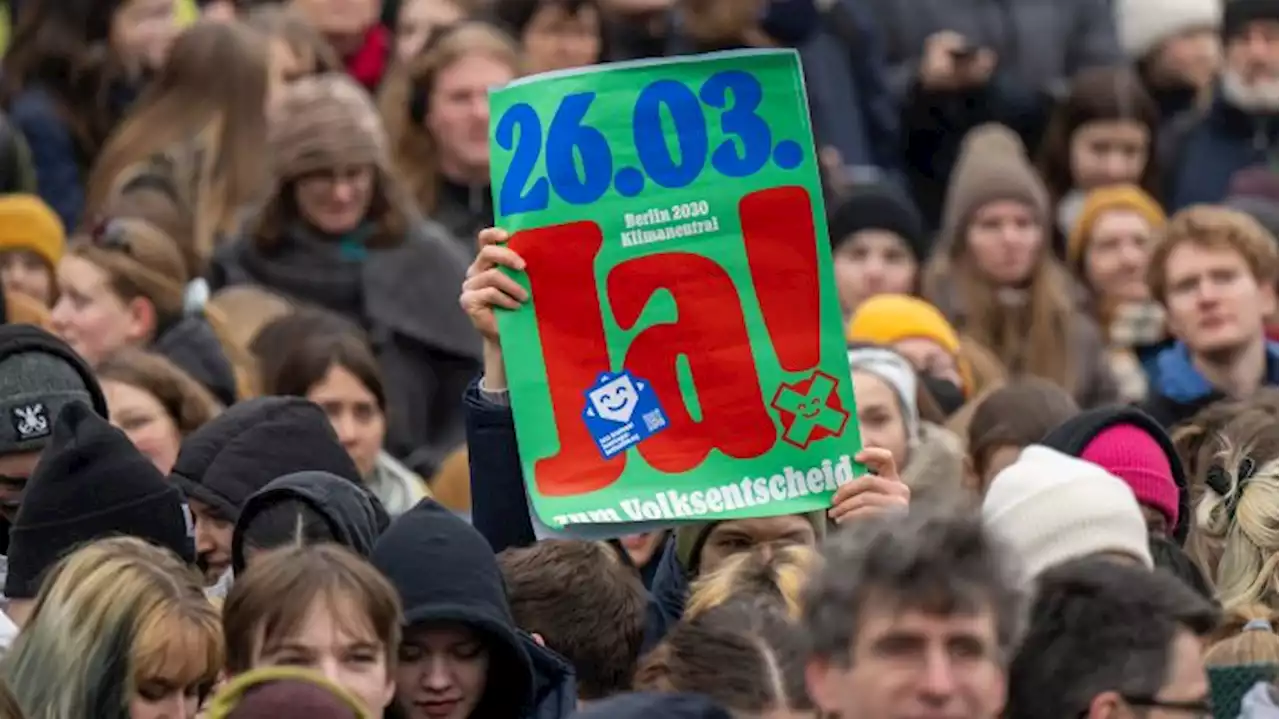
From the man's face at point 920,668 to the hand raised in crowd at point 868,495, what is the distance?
1.75m

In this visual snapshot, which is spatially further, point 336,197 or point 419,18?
point 419,18

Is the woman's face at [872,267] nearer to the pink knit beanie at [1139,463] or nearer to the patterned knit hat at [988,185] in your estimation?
the patterned knit hat at [988,185]

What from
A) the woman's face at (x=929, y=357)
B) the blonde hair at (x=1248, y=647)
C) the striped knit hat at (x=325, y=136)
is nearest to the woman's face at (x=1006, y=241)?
the woman's face at (x=929, y=357)

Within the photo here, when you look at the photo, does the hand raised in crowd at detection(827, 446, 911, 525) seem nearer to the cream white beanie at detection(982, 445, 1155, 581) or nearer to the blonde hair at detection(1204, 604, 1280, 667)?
the cream white beanie at detection(982, 445, 1155, 581)

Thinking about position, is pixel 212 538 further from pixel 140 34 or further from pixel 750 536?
pixel 140 34

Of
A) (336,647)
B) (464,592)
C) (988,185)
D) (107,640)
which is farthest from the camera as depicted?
(988,185)

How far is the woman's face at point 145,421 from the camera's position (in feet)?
35.9

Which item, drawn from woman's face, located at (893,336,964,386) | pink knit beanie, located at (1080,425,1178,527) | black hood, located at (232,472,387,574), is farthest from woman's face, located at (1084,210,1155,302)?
black hood, located at (232,472,387,574)

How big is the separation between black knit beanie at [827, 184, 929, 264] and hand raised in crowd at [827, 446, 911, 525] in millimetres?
6644

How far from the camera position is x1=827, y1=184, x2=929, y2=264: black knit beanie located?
49.9 feet

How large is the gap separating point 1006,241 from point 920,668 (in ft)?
28.6

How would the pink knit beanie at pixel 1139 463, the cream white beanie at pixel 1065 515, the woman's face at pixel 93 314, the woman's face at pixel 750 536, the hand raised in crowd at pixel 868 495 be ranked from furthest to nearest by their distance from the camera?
the woman's face at pixel 93 314
the pink knit beanie at pixel 1139 463
the woman's face at pixel 750 536
the cream white beanie at pixel 1065 515
the hand raised in crowd at pixel 868 495

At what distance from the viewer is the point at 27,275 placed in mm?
13586

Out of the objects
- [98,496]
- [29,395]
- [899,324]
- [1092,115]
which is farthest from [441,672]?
[1092,115]
